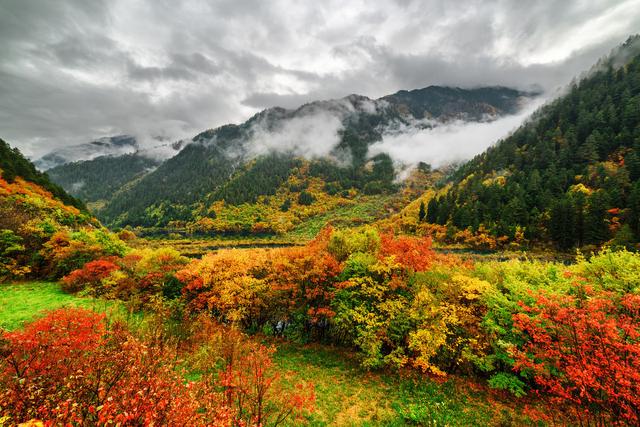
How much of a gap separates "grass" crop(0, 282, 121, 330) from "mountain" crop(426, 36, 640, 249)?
11705 cm

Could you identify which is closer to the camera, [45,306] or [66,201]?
[45,306]

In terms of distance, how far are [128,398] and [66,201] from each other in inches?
4010

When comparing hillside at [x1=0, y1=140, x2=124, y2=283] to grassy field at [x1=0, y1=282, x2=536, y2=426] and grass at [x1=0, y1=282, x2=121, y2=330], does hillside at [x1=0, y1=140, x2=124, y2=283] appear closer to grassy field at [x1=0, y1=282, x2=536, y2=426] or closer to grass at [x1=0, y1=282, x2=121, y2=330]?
grass at [x1=0, y1=282, x2=121, y2=330]

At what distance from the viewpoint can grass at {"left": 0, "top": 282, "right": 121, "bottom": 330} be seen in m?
23.1

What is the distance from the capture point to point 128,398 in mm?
9344

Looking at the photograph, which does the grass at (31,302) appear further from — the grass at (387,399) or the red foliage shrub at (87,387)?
the grass at (387,399)

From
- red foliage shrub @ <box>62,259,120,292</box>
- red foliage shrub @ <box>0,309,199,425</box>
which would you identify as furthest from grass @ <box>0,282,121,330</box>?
red foliage shrub @ <box>0,309,199,425</box>

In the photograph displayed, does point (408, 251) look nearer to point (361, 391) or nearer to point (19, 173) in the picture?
point (361, 391)

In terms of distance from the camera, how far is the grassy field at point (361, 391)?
2008 cm

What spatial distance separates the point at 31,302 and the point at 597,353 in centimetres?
4612

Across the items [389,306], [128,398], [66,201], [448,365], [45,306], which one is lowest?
[448,365]

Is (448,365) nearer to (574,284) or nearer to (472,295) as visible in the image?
(472,295)

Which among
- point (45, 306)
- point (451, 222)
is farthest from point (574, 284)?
point (451, 222)

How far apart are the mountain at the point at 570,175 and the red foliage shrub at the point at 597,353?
84.4 meters
